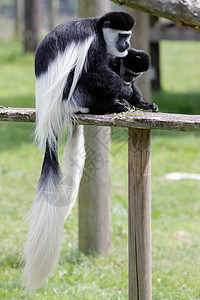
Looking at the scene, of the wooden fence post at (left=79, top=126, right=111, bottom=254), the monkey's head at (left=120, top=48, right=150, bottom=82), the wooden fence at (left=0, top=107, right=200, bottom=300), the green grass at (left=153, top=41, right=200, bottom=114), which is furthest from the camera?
the green grass at (left=153, top=41, right=200, bottom=114)

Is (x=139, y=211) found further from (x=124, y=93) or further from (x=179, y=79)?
(x=179, y=79)

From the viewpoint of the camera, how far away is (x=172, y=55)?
41.2 feet

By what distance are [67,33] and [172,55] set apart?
35.2 feet

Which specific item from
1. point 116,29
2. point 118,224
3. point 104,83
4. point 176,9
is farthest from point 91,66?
point 118,224

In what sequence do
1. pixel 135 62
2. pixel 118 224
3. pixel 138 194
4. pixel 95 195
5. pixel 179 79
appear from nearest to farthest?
pixel 138 194, pixel 135 62, pixel 95 195, pixel 118 224, pixel 179 79

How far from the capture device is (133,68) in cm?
243

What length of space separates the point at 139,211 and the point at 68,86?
0.73 meters

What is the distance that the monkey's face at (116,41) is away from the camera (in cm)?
228

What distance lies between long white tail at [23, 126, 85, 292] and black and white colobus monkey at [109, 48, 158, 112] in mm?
509

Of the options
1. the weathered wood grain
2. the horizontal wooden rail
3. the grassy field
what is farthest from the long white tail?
the weathered wood grain

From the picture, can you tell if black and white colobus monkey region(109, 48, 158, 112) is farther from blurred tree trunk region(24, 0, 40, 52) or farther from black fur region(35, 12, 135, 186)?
blurred tree trunk region(24, 0, 40, 52)

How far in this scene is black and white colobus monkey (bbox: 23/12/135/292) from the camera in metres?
2.18

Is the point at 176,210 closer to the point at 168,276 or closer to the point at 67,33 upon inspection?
the point at 168,276

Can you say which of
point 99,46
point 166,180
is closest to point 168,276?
point 99,46
